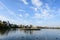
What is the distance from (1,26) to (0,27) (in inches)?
96.9

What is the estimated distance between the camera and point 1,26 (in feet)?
375

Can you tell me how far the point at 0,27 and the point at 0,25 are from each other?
2.07m

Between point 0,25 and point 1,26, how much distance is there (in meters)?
2.26

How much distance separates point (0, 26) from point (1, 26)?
207cm

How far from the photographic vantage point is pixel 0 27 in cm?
11194

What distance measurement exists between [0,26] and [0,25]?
3.39ft

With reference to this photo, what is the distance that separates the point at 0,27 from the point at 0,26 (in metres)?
1.05

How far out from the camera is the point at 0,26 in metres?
112
